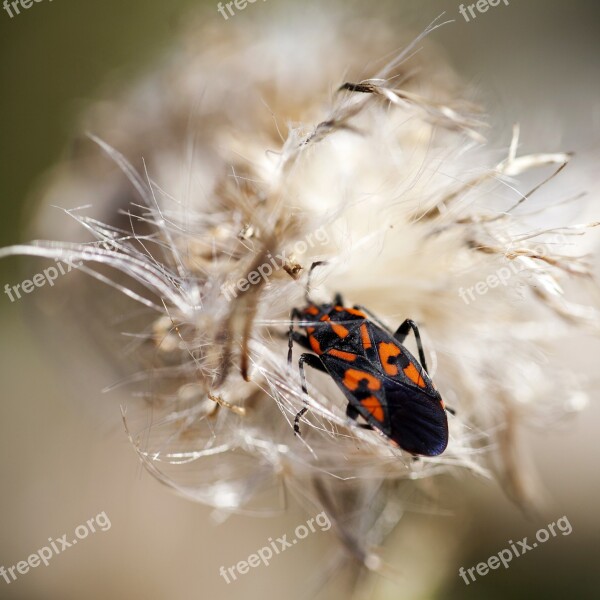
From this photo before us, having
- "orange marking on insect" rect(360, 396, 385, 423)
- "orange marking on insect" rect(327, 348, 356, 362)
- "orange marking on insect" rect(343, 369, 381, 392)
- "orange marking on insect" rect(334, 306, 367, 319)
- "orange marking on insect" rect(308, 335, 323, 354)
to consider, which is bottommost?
"orange marking on insect" rect(360, 396, 385, 423)

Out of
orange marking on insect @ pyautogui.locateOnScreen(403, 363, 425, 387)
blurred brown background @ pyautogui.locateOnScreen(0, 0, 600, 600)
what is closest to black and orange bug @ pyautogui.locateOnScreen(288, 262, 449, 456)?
orange marking on insect @ pyautogui.locateOnScreen(403, 363, 425, 387)

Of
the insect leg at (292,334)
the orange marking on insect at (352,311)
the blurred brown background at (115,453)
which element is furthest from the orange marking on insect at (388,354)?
the blurred brown background at (115,453)

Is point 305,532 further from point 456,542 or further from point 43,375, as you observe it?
point 43,375

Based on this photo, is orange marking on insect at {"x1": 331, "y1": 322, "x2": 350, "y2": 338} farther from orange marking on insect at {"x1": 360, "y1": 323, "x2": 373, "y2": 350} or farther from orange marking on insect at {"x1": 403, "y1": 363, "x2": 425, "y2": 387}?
orange marking on insect at {"x1": 403, "y1": 363, "x2": 425, "y2": 387}

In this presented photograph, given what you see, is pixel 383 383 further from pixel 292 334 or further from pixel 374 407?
pixel 292 334

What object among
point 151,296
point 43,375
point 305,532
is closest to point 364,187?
point 151,296

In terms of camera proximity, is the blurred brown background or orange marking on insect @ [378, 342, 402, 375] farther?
the blurred brown background
